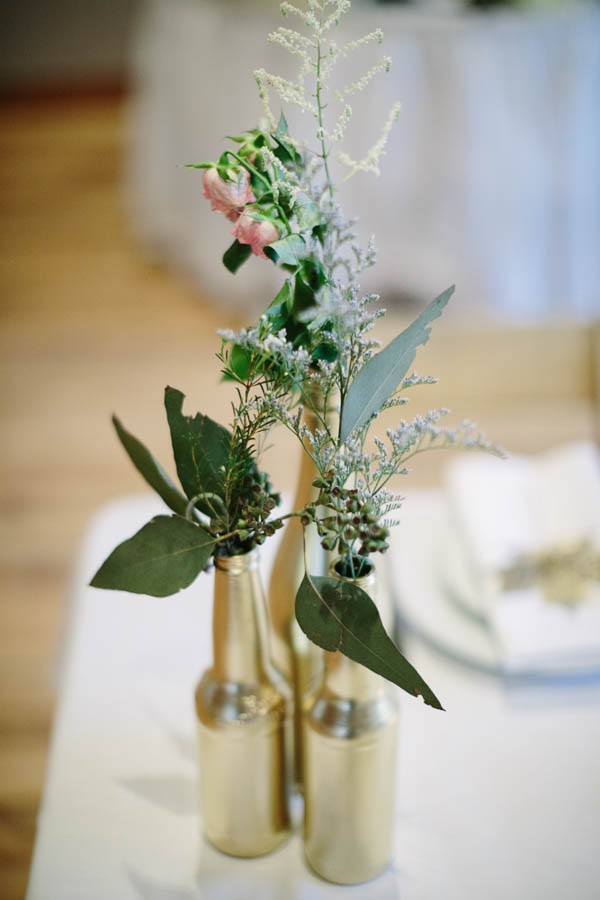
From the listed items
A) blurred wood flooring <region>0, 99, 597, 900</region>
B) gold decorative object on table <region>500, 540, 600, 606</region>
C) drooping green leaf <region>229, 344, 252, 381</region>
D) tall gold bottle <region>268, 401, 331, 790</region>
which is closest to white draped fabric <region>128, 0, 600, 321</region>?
A: blurred wood flooring <region>0, 99, 597, 900</region>

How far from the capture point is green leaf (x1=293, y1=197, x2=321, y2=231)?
0.60 m

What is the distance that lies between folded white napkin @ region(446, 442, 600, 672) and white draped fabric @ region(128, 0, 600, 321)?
1.56 meters

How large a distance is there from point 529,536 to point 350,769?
0.51 m

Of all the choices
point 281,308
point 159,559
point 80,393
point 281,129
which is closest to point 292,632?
point 159,559

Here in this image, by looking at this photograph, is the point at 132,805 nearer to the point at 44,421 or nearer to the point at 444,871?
the point at 444,871

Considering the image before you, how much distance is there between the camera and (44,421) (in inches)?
100

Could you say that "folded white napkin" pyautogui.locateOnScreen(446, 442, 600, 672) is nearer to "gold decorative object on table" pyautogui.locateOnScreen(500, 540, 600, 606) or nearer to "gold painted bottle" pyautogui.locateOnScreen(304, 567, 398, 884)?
"gold decorative object on table" pyautogui.locateOnScreen(500, 540, 600, 606)

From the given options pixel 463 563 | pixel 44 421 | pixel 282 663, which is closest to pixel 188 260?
pixel 44 421

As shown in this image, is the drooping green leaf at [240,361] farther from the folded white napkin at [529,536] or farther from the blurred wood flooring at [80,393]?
the blurred wood flooring at [80,393]

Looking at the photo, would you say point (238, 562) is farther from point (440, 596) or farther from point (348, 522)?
point (440, 596)

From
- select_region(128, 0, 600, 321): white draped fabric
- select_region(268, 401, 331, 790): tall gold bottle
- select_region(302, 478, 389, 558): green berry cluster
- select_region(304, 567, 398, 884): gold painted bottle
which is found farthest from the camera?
select_region(128, 0, 600, 321): white draped fabric

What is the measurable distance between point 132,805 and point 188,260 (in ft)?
8.58

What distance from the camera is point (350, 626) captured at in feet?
1.92

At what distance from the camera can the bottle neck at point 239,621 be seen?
2.17ft
